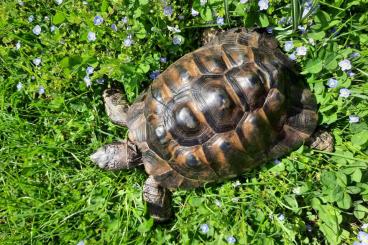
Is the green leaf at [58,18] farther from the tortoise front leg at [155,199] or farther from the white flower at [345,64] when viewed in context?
the white flower at [345,64]

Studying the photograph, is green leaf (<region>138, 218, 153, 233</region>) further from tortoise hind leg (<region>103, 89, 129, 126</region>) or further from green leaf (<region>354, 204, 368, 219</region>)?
green leaf (<region>354, 204, 368, 219</region>)

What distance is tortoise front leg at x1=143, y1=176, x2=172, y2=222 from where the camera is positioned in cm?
426

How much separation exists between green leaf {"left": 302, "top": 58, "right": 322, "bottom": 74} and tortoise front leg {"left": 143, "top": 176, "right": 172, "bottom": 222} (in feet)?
6.31

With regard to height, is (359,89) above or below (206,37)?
below

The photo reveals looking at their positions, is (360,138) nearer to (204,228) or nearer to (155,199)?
(204,228)

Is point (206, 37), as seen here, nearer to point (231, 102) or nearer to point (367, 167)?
point (231, 102)

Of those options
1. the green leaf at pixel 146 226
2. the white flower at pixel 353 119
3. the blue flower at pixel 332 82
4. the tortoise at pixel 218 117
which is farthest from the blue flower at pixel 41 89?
the white flower at pixel 353 119

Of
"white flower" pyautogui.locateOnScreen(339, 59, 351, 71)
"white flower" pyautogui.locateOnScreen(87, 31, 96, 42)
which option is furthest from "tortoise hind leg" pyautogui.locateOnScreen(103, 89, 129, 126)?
"white flower" pyautogui.locateOnScreen(339, 59, 351, 71)

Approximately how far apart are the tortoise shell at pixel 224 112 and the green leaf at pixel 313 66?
0.14m

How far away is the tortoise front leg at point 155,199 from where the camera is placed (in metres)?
4.26

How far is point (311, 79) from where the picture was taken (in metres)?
3.99

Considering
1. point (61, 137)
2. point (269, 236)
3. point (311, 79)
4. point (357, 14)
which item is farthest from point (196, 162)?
point (357, 14)

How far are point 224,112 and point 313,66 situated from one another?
1.02 metres

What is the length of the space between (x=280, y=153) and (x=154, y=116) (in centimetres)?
131
